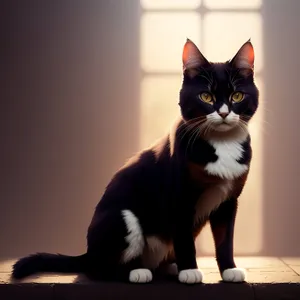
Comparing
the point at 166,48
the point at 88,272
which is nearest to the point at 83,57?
the point at 166,48

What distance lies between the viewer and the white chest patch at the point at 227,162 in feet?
4.31

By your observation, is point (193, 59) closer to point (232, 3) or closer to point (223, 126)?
point (223, 126)

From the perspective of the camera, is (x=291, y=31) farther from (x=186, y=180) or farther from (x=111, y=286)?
(x=111, y=286)

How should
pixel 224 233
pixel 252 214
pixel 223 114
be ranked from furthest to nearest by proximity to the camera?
1. pixel 252 214
2. pixel 224 233
3. pixel 223 114

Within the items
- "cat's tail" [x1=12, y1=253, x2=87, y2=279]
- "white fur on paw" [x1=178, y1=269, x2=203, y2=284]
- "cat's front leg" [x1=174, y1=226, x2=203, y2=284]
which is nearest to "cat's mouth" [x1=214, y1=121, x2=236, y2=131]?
"cat's front leg" [x1=174, y1=226, x2=203, y2=284]

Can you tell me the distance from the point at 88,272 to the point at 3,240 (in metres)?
0.65

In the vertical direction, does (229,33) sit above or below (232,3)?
below

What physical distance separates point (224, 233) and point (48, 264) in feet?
1.65

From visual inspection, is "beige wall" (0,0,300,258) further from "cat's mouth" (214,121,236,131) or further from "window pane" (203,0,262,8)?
"cat's mouth" (214,121,236,131)

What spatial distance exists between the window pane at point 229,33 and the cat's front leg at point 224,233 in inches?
30.2

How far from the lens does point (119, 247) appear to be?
135cm

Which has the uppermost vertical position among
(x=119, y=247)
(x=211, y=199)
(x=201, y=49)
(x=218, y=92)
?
(x=201, y=49)

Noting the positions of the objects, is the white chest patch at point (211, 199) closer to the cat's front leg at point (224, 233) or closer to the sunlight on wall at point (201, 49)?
the cat's front leg at point (224, 233)

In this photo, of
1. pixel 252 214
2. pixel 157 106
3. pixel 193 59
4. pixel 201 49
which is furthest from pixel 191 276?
pixel 201 49
